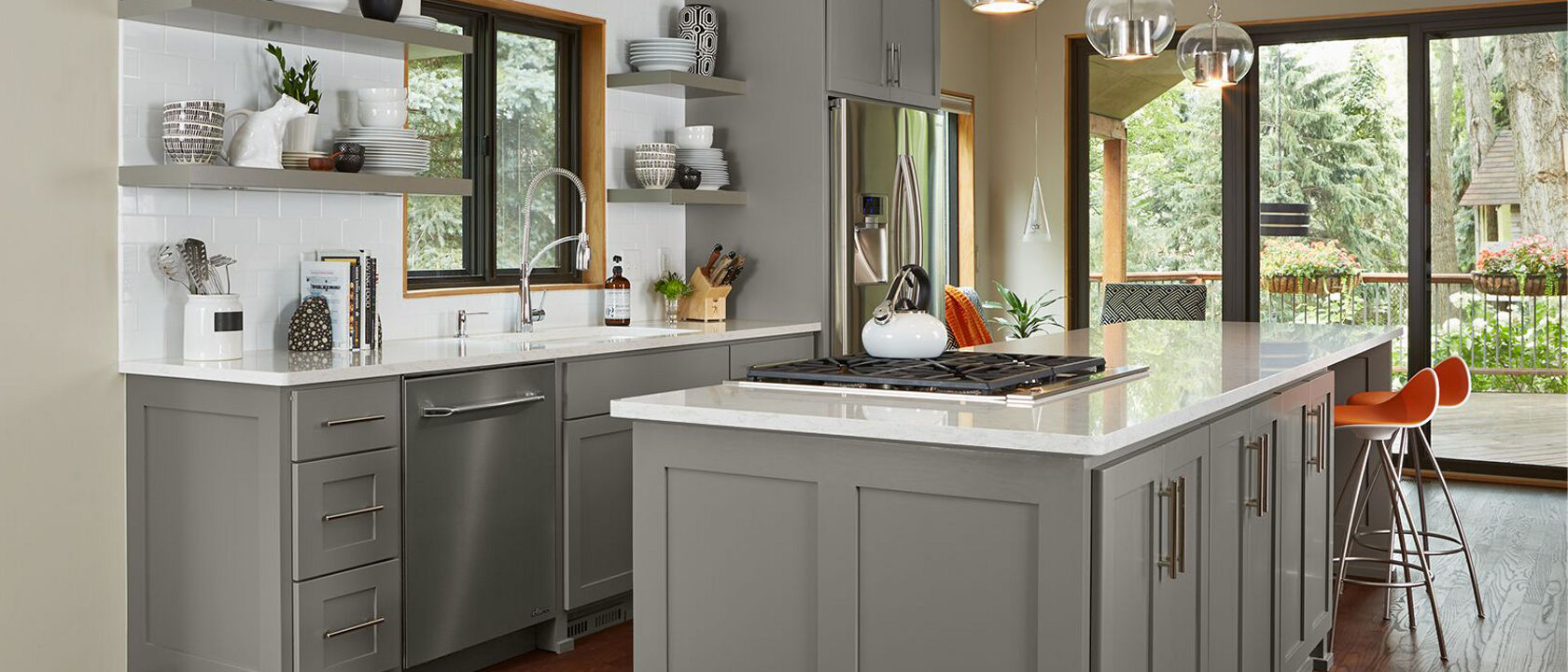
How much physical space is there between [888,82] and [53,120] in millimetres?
3177

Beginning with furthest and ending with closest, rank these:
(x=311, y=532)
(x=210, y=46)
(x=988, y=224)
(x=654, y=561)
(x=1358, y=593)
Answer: (x=988, y=224) < (x=1358, y=593) < (x=210, y=46) < (x=311, y=532) < (x=654, y=561)

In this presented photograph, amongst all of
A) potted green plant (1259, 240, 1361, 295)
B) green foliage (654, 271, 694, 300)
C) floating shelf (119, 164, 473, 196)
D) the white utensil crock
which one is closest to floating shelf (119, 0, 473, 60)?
floating shelf (119, 164, 473, 196)

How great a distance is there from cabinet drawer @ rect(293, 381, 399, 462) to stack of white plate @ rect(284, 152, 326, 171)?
2.26ft

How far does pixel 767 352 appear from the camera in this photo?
16.2 feet

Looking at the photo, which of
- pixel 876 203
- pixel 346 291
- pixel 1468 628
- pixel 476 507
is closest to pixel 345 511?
pixel 476 507

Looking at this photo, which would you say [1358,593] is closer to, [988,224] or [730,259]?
[730,259]

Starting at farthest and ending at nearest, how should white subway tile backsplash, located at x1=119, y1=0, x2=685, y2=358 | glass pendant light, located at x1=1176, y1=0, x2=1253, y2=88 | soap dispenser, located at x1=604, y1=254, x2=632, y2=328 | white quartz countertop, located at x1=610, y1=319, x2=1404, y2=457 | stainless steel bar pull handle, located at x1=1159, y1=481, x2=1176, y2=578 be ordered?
soap dispenser, located at x1=604, y1=254, x2=632, y2=328
glass pendant light, located at x1=1176, y1=0, x2=1253, y2=88
white subway tile backsplash, located at x1=119, y1=0, x2=685, y2=358
stainless steel bar pull handle, located at x1=1159, y1=481, x2=1176, y2=578
white quartz countertop, located at x1=610, y1=319, x2=1404, y2=457

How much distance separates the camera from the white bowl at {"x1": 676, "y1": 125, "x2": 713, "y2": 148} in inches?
204

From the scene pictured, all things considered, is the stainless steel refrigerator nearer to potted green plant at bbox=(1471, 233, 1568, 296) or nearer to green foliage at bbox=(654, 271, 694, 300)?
green foliage at bbox=(654, 271, 694, 300)

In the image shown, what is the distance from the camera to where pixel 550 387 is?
387cm

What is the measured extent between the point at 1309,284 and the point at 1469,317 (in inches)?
31.1

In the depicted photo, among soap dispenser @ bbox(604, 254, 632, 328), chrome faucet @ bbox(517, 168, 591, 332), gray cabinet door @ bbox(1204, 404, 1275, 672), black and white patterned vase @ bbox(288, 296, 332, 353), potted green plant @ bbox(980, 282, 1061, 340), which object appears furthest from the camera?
potted green plant @ bbox(980, 282, 1061, 340)

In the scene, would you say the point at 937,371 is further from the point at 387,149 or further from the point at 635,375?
the point at 387,149

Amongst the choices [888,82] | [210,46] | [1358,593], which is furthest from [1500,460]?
[210,46]
